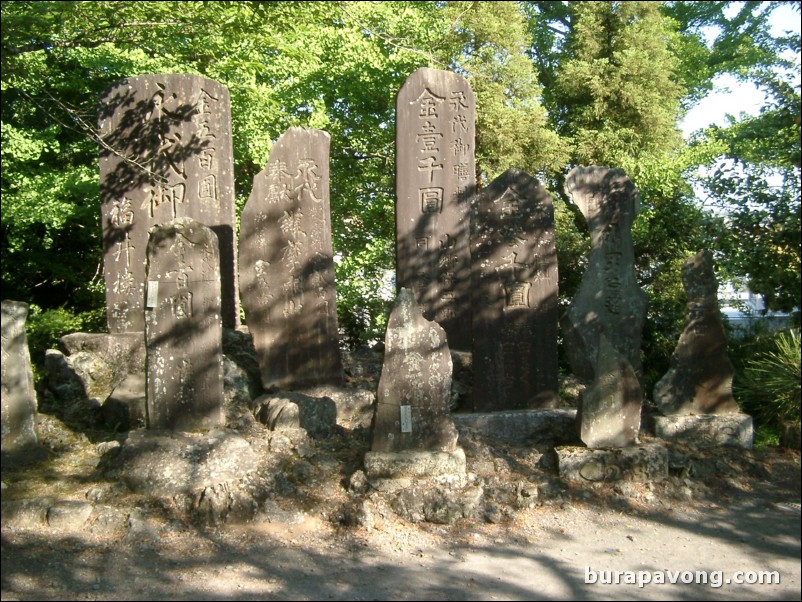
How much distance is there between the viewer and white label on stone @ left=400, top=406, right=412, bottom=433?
23.5 feet

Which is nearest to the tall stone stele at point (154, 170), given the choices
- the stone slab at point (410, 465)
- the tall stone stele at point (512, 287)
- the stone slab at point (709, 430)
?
the tall stone stele at point (512, 287)

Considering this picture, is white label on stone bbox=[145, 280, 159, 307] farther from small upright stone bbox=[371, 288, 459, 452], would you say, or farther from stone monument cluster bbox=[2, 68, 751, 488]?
small upright stone bbox=[371, 288, 459, 452]

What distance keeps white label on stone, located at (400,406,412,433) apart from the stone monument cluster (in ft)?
0.07

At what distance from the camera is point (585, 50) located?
1597cm

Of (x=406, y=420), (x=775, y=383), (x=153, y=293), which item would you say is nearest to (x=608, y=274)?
(x=775, y=383)

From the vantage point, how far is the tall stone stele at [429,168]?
1047cm

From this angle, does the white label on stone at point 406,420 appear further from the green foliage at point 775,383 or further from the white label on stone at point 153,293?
the green foliage at point 775,383

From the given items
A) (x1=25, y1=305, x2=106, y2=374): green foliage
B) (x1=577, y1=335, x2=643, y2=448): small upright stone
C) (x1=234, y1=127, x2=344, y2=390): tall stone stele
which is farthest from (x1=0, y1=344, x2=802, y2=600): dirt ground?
(x1=25, y1=305, x2=106, y2=374): green foliage

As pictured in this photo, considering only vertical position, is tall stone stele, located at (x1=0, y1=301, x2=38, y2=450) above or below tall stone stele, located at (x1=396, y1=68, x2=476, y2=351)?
below

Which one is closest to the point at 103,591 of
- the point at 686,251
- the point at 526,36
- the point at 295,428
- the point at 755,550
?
the point at 295,428

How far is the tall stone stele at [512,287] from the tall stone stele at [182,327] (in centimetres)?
281

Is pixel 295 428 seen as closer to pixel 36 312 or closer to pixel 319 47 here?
pixel 36 312

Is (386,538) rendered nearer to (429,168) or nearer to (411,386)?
(411,386)

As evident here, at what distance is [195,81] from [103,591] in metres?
6.43
